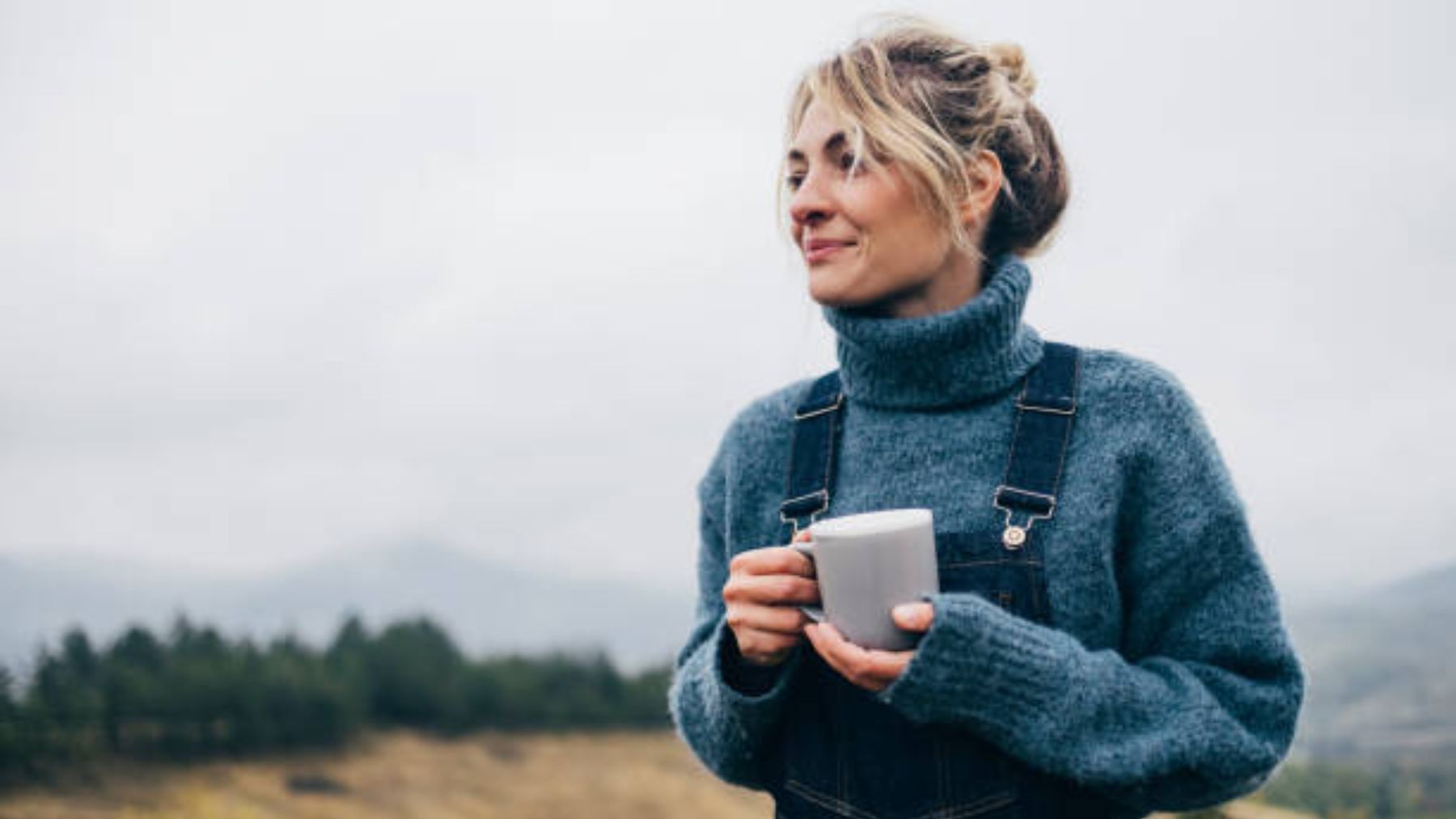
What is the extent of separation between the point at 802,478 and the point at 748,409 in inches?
10.0

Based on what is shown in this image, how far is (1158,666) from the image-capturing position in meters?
1.69

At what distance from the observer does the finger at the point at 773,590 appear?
5.34 feet

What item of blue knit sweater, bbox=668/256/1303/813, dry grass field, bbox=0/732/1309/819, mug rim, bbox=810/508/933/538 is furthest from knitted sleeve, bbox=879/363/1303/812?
dry grass field, bbox=0/732/1309/819

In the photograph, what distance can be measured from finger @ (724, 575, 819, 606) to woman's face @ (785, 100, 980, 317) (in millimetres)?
481

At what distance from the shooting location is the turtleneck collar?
1853mm

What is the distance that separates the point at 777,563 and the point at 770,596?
0.05 metres

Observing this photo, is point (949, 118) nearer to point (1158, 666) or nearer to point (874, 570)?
point (874, 570)

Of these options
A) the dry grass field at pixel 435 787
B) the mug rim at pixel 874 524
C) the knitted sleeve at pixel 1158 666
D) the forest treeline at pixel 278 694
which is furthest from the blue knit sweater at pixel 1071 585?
the forest treeline at pixel 278 694

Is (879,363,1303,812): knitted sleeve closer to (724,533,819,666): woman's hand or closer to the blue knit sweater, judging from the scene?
the blue knit sweater

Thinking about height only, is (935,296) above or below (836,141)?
below

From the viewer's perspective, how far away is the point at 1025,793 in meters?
1.65

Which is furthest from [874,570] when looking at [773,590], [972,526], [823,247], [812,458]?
[823,247]

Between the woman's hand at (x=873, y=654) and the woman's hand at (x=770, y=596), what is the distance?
73 mm

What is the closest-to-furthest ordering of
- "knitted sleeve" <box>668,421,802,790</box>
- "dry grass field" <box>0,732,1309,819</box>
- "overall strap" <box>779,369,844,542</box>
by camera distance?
"knitted sleeve" <box>668,421,802,790</box>, "overall strap" <box>779,369,844,542</box>, "dry grass field" <box>0,732,1309,819</box>
